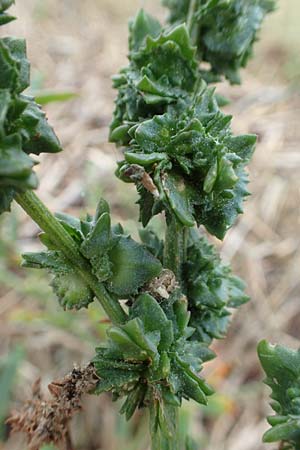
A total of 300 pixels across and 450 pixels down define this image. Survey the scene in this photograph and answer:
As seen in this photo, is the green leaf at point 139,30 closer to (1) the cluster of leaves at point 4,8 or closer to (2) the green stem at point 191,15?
A: (2) the green stem at point 191,15

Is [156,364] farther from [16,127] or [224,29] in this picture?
[224,29]

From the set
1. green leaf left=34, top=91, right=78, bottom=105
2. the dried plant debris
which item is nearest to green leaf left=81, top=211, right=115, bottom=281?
the dried plant debris

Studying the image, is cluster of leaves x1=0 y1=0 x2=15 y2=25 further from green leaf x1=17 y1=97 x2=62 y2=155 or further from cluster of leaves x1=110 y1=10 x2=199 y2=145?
cluster of leaves x1=110 y1=10 x2=199 y2=145

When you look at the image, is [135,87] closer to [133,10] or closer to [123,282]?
[123,282]

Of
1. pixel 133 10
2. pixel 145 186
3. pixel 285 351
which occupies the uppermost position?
pixel 133 10

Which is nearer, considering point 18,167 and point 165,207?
point 18,167

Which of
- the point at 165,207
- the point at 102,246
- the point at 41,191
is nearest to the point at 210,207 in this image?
the point at 165,207
